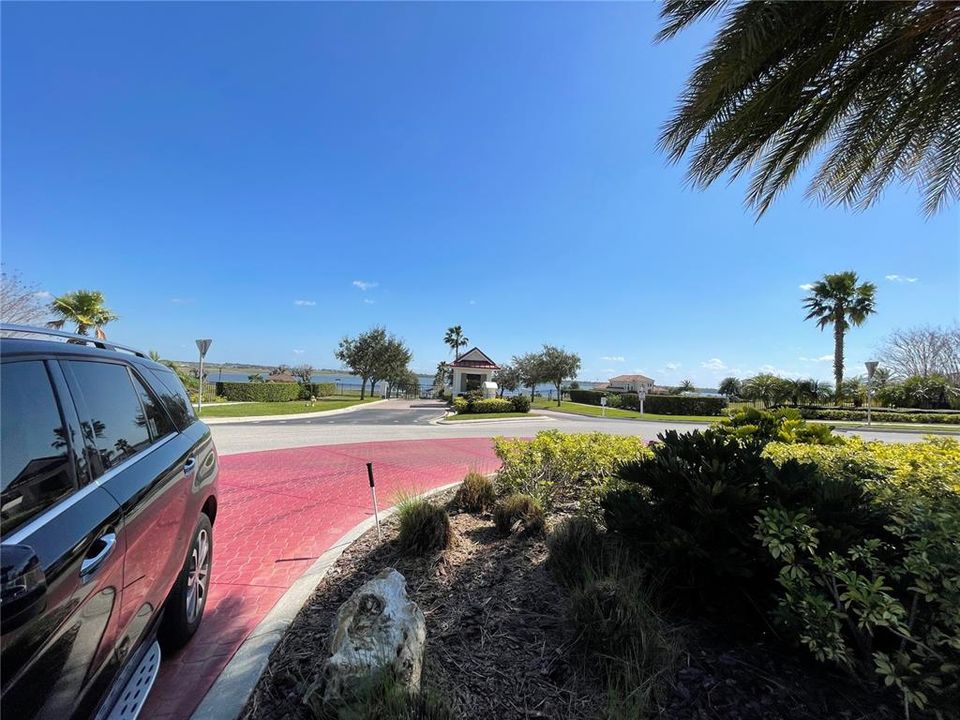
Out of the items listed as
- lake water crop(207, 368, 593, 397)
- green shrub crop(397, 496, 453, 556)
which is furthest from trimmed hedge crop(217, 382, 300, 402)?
green shrub crop(397, 496, 453, 556)

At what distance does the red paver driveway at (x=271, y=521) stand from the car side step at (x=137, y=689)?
0.56 m

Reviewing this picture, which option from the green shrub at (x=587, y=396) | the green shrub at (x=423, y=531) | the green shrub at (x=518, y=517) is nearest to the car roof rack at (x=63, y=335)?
the green shrub at (x=423, y=531)

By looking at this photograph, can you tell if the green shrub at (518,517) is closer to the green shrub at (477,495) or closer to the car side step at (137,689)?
the green shrub at (477,495)

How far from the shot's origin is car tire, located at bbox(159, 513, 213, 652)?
2.82 m

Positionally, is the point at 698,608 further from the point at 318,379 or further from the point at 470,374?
the point at 318,379

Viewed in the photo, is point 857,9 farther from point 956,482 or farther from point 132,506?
point 132,506

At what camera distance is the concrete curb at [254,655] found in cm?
235

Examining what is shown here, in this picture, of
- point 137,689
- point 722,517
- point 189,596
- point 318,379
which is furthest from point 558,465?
point 318,379

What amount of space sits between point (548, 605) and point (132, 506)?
256 centimetres

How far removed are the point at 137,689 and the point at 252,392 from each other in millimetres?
35926

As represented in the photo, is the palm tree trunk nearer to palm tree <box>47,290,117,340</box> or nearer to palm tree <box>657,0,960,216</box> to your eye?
palm tree <box>657,0,960,216</box>

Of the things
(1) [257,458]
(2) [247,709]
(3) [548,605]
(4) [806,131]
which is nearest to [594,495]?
(3) [548,605]

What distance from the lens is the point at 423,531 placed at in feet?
13.2

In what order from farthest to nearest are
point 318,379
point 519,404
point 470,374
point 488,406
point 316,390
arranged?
1. point 318,379
2. point 316,390
3. point 470,374
4. point 519,404
5. point 488,406
